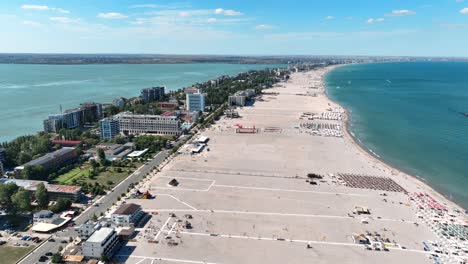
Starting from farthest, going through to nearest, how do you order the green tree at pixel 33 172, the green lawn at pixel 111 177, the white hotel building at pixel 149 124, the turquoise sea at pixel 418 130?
the white hotel building at pixel 149 124
the turquoise sea at pixel 418 130
the green lawn at pixel 111 177
the green tree at pixel 33 172

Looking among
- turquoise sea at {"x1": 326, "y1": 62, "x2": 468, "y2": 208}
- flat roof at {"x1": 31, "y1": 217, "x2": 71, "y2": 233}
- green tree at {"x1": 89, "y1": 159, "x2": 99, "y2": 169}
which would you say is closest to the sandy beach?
turquoise sea at {"x1": 326, "y1": 62, "x2": 468, "y2": 208}

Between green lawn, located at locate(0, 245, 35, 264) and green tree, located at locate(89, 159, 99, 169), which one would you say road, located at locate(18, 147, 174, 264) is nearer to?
green lawn, located at locate(0, 245, 35, 264)

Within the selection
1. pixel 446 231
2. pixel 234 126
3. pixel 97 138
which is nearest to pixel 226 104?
pixel 234 126

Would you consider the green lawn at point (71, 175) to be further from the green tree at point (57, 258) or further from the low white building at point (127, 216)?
the green tree at point (57, 258)

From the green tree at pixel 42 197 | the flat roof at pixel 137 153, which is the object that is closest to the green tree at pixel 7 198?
the green tree at pixel 42 197

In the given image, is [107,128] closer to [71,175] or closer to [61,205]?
[71,175]

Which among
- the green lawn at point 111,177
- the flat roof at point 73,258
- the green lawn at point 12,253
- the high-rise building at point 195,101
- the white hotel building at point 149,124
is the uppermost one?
the high-rise building at point 195,101

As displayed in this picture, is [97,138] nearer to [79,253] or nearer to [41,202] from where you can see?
[41,202]
